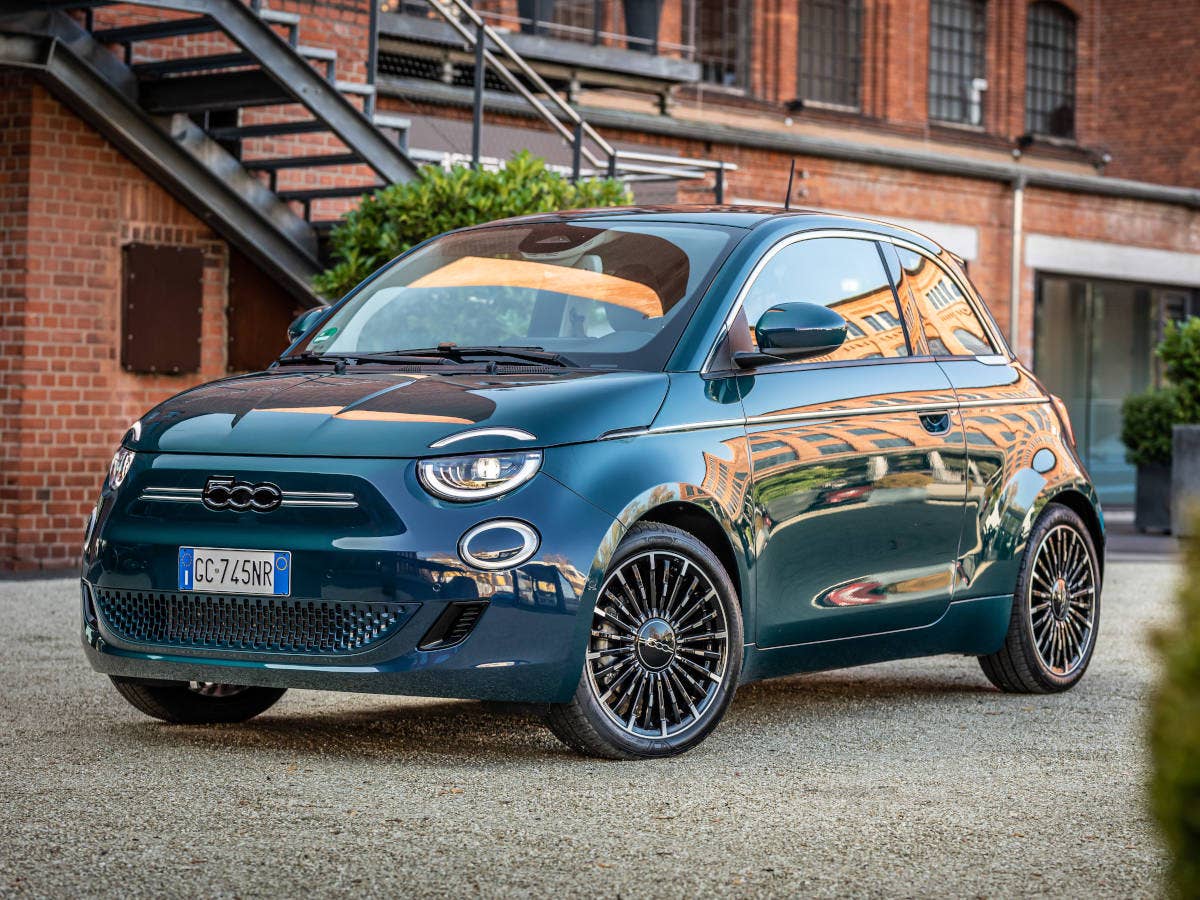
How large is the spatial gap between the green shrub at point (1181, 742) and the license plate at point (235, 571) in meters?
3.61

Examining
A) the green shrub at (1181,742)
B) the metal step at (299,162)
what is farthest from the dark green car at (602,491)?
the metal step at (299,162)

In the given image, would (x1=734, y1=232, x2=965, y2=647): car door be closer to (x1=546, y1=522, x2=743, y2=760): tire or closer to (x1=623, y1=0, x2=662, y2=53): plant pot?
(x1=546, y1=522, x2=743, y2=760): tire

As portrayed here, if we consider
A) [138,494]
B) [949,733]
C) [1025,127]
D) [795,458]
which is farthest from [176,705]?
[1025,127]

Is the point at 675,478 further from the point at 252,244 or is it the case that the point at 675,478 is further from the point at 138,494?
the point at 252,244

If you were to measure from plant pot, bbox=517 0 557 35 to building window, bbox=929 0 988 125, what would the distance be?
9437 millimetres

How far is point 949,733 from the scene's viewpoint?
6.93 m

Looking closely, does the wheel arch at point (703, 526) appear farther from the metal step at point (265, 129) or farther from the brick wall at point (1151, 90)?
the brick wall at point (1151, 90)

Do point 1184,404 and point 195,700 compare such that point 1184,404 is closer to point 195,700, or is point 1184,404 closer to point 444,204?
point 444,204

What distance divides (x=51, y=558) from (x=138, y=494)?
7.86 metres

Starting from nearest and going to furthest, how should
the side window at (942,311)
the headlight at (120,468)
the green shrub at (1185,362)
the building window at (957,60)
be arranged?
the headlight at (120,468) → the side window at (942,311) → the green shrub at (1185,362) → the building window at (957,60)

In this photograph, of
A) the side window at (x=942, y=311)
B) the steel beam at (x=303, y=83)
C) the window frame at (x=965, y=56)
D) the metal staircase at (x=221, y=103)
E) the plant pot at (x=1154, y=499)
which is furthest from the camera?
the window frame at (x=965, y=56)

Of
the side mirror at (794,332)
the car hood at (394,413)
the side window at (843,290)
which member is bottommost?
the car hood at (394,413)

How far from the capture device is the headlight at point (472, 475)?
18.7 ft

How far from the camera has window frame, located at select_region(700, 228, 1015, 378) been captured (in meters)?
6.52
